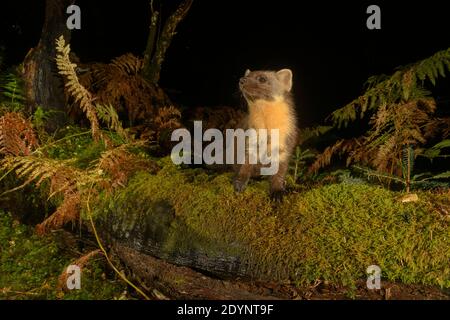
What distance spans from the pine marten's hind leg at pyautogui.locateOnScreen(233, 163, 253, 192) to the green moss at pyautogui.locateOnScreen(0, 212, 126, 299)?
1.68 m

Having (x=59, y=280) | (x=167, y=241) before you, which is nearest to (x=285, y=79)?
(x=167, y=241)

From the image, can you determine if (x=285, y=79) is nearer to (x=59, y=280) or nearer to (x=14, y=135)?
(x=14, y=135)

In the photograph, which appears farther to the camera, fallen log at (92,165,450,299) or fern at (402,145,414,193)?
fern at (402,145,414,193)

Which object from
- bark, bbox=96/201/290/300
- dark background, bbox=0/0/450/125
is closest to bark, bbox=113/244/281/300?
bark, bbox=96/201/290/300

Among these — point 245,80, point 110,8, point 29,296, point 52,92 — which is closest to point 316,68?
point 110,8

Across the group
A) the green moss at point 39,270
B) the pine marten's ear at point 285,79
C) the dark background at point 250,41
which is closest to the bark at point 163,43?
the dark background at point 250,41

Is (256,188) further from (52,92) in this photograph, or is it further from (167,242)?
(52,92)

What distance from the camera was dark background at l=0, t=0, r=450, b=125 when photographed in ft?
38.0

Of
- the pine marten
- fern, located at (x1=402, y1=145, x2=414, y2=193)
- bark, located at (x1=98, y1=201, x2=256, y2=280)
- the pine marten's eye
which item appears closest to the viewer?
bark, located at (x1=98, y1=201, x2=256, y2=280)

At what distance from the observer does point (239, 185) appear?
548cm

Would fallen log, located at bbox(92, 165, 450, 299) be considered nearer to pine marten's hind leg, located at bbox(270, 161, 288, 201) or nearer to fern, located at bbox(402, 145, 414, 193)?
pine marten's hind leg, located at bbox(270, 161, 288, 201)

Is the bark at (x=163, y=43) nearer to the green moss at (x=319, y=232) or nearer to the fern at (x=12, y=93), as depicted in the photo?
the fern at (x=12, y=93)

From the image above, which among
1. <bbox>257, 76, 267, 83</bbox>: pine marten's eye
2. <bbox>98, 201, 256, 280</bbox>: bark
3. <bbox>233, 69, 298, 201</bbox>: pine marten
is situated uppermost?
<bbox>257, 76, 267, 83</bbox>: pine marten's eye

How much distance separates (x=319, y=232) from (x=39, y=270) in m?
3.15
